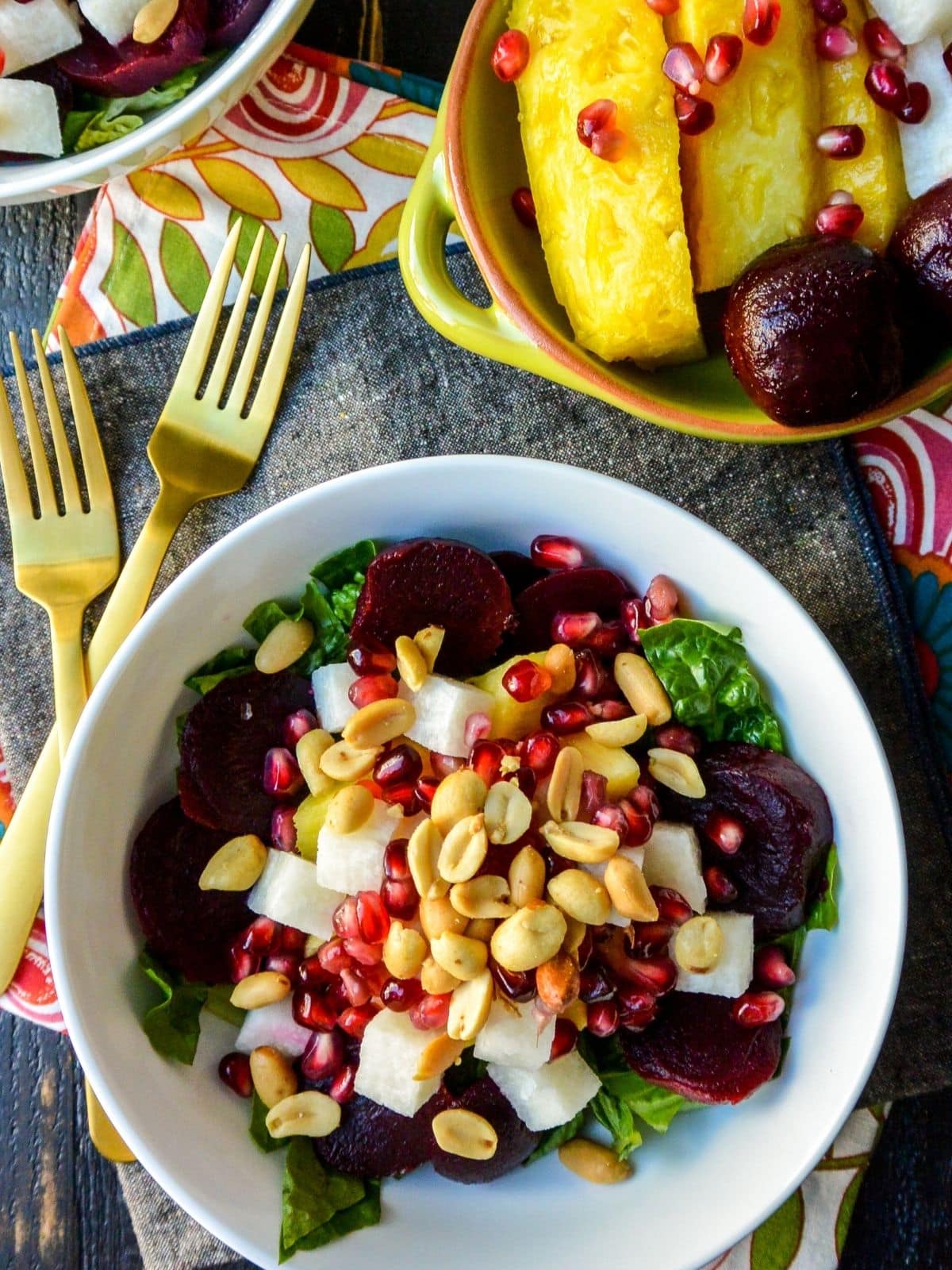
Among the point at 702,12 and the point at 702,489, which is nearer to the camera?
the point at 702,12

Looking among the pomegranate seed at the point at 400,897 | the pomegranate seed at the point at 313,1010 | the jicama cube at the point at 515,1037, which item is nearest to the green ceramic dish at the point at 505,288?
the pomegranate seed at the point at 400,897

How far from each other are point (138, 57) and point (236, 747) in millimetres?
1005

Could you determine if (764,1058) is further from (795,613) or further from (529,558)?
(529,558)

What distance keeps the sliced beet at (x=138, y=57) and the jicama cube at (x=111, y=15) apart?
0.06 feet

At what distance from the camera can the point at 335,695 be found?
1498 millimetres

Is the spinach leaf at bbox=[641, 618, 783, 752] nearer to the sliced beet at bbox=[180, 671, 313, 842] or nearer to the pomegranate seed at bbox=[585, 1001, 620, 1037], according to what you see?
the pomegranate seed at bbox=[585, 1001, 620, 1037]

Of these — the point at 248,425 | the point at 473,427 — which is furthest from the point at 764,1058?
the point at 248,425

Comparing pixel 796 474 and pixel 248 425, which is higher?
pixel 796 474

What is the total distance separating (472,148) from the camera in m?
1.48

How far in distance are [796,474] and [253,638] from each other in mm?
872

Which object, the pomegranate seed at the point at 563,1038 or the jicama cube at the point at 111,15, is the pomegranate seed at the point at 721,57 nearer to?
the jicama cube at the point at 111,15

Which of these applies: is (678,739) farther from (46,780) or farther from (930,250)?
(46,780)

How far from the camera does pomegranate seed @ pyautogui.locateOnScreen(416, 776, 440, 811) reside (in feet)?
4.75

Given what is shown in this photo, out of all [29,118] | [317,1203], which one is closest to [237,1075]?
[317,1203]
